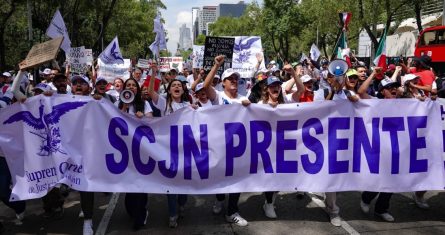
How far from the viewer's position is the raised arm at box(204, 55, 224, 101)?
536 centimetres

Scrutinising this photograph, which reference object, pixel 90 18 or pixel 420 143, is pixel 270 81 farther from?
pixel 90 18

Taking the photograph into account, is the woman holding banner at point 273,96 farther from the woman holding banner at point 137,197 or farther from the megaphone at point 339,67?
the woman holding banner at point 137,197

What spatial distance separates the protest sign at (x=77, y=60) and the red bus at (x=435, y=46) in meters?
14.4

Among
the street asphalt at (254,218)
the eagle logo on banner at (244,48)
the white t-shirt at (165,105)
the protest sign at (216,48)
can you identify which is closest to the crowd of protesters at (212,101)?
the white t-shirt at (165,105)

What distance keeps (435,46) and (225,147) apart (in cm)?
1807

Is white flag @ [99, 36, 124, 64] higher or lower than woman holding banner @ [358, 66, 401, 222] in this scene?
higher

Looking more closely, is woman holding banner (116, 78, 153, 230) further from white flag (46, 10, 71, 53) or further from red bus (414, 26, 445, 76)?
red bus (414, 26, 445, 76)

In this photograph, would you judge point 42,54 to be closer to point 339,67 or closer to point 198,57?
point 339,67

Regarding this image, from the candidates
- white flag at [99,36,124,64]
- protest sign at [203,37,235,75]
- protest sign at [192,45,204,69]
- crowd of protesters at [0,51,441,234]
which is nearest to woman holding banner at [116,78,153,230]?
crowd of protesters at [0,51,441,234]

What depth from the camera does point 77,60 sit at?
37.9ft

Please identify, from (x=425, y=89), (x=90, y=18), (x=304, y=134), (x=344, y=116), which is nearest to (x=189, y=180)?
(x=304, y=134)

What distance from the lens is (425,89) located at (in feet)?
21.4

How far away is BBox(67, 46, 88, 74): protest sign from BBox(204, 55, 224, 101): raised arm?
22.2ft

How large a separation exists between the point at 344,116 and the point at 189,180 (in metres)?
1.92
